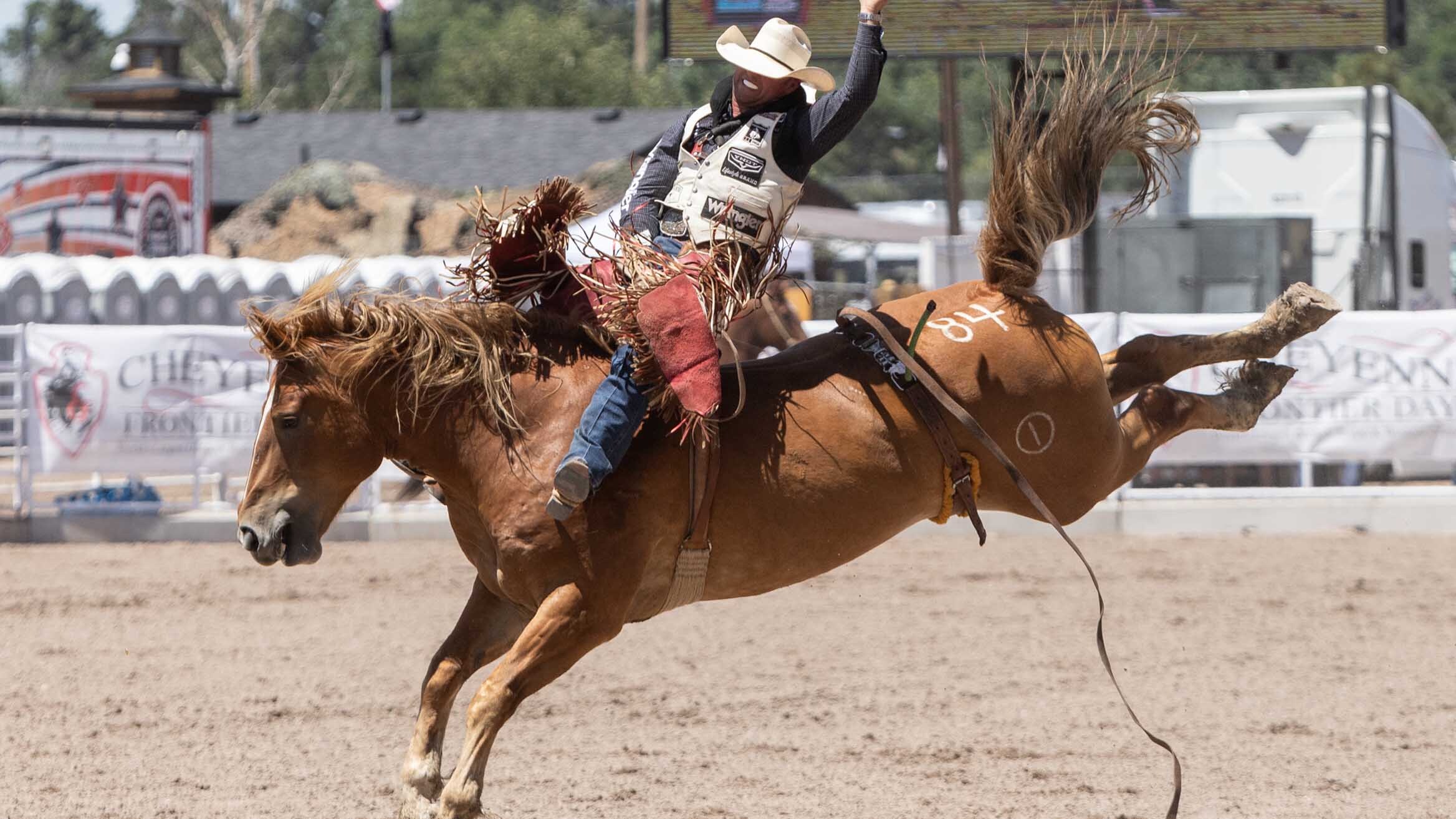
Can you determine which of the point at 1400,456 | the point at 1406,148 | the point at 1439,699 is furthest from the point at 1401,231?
the point at 1439,699

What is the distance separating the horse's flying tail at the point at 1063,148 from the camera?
189 inches

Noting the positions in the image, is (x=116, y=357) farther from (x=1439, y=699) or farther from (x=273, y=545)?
(x=1439, y=699)

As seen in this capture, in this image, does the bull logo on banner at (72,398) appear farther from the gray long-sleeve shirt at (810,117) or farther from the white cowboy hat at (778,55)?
the white cowboy hat at (778,55)

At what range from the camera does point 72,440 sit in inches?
456

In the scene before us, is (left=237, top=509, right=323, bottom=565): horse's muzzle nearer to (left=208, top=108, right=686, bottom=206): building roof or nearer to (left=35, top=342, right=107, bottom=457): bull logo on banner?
(left=35, top=342, right=107, bottom=457): bull logo on banner

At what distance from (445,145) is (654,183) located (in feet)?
86.8

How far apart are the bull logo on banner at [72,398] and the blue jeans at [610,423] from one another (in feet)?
27.5

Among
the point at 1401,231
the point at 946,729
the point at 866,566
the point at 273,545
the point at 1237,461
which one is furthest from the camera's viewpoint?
the point at 1401,231

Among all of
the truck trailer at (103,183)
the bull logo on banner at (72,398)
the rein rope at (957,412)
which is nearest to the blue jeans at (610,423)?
the rein rope at (957,412)

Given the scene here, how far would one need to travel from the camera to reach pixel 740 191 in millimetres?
4445

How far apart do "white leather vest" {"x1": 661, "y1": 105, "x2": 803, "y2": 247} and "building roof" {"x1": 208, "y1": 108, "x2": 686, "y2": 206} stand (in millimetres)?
23463

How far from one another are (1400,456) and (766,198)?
8319 mm

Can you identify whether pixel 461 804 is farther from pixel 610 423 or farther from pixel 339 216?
pixel 339 216

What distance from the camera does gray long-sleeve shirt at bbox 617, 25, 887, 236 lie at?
4.41 m
